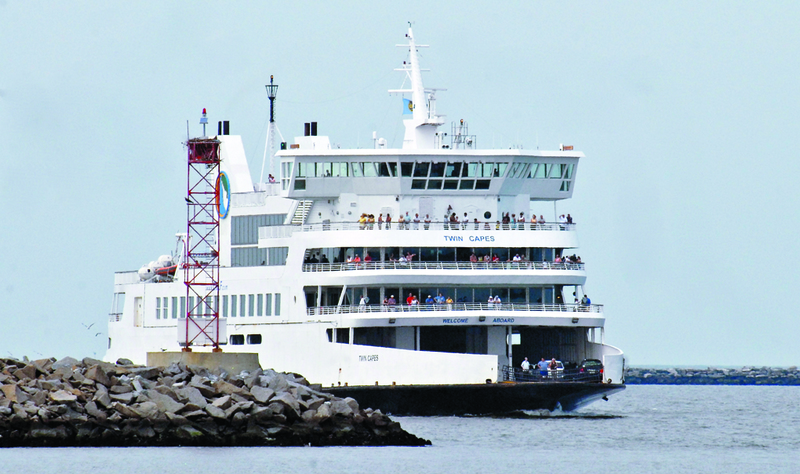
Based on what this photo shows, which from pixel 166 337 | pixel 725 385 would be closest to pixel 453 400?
pixel 166 337

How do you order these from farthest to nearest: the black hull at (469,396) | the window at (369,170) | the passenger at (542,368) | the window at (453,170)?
the window at (369,170), the window at (453,170), the passenger at (542,368), the black hull at (469,396)

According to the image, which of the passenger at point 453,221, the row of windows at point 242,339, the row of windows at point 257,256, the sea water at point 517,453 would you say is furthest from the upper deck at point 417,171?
the sea water at point 517,453

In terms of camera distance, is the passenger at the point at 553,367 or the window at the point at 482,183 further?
the window at the point at 482,183

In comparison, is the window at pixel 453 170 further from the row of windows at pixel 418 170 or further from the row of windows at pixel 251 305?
the row of windows at pixel 251 305

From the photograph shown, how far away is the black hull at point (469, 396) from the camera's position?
49125 millimetres

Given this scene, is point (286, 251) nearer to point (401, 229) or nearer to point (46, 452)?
point (401, 229)

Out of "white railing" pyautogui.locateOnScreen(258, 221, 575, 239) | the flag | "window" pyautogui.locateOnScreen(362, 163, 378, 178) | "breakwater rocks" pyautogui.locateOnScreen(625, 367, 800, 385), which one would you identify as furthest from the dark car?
"breakwater rocks" pyautogui.locateOnScreen(625, 367, 800, 385)

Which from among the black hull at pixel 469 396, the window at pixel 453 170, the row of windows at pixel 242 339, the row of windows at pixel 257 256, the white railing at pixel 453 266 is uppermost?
the window at pixel 453 170

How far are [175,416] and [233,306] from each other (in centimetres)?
1444

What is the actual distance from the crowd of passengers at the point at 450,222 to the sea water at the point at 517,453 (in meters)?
5.41

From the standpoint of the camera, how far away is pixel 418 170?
53.0 metres

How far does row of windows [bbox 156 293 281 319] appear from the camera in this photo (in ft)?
177

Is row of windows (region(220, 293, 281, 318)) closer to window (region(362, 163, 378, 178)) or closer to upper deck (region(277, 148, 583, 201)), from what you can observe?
upper deck (region(277, 148, 583, 201))

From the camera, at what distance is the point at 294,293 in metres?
53.1
